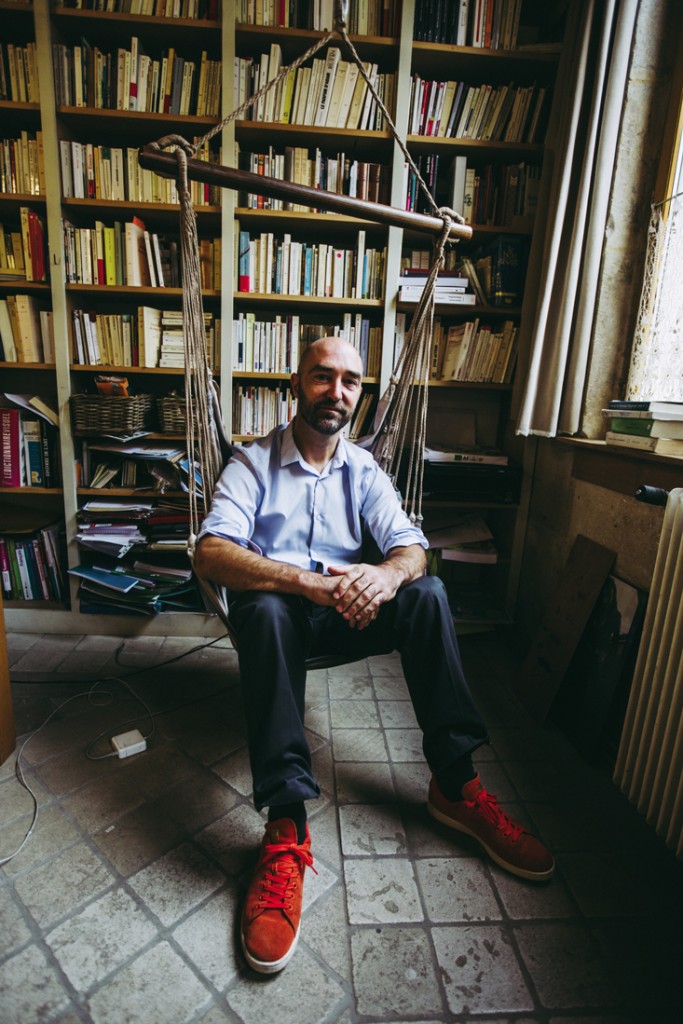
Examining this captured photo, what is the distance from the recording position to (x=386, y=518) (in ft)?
5.10

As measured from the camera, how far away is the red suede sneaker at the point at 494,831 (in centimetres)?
114

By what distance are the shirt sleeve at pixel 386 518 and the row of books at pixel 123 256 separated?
1096 mm

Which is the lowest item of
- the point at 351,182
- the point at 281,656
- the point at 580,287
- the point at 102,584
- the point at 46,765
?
the point at 46,765

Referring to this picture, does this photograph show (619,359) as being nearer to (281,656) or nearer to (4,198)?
(281,656)

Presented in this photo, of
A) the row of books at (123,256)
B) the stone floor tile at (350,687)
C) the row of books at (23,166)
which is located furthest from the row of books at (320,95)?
the stone floor tile at (350,687)

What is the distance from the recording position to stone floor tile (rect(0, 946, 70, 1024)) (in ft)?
2.82

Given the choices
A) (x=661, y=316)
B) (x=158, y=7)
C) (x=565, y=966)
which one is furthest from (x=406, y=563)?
(x=158, y=7)

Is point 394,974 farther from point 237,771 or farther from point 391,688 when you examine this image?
point 391,688

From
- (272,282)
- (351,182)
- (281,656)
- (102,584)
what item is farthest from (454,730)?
(351,182)

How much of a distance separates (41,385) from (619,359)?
238 cm

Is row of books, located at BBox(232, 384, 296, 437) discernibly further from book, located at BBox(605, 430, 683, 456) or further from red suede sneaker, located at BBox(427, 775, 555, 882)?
red suede sneaker, located at BBox(427, 775, 555, 882)

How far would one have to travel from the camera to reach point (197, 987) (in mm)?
903

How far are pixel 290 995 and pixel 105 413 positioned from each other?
72.1 inches

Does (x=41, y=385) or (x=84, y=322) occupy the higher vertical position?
(x=84, y=322)
